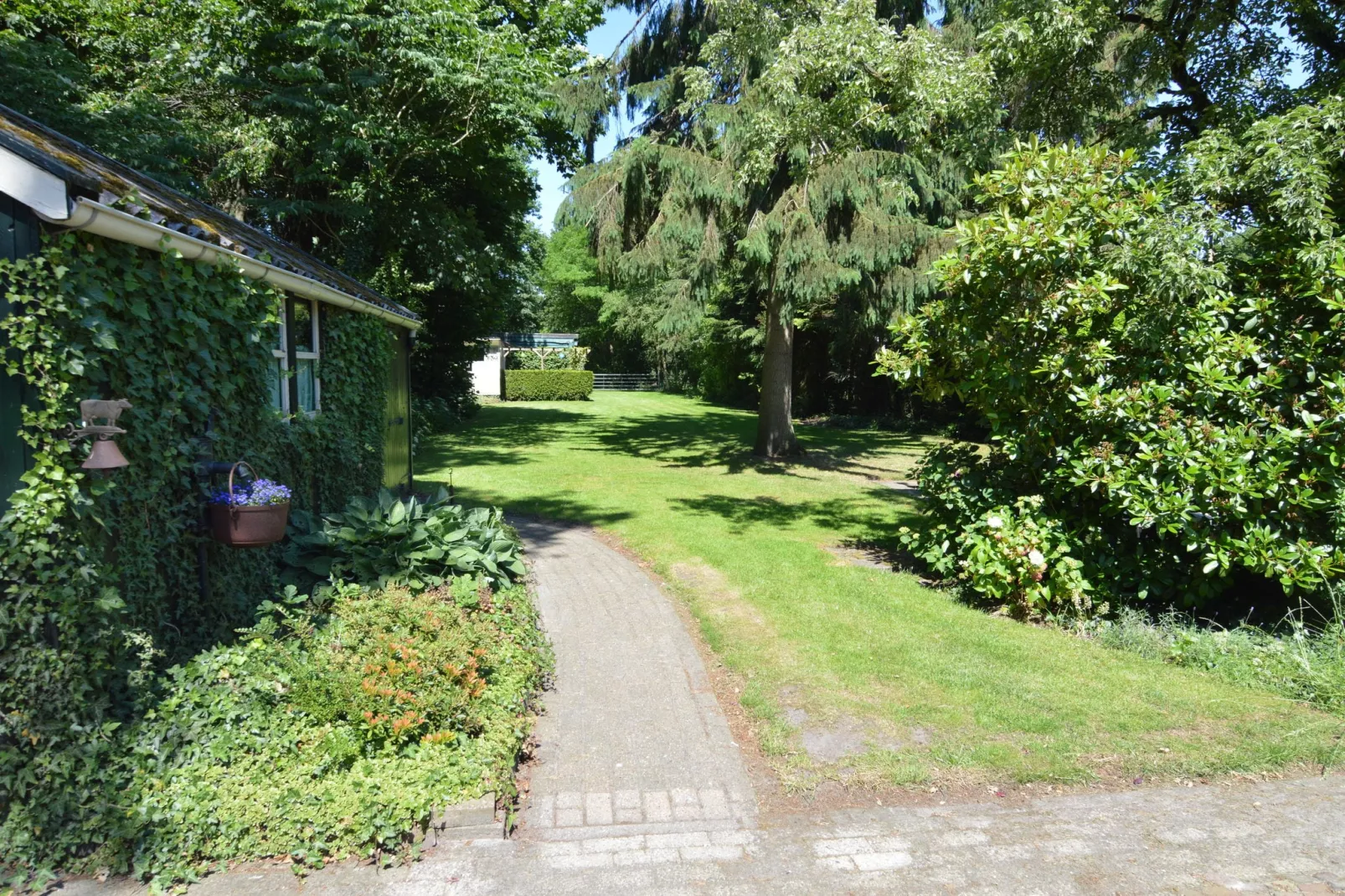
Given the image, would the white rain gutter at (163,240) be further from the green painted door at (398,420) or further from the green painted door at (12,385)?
the green painted door at (398,420)

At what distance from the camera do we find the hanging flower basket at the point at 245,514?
15.2ft

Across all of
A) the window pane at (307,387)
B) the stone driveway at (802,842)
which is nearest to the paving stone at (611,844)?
the stone driveway at (802,842)

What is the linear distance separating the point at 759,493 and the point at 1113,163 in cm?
816

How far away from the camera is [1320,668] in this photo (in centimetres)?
585

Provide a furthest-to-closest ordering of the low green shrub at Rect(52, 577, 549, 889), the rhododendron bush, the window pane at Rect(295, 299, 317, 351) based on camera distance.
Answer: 1. the window pane at Rect(295, 299, 317, 351)
2. the rhododendron bush
3. the low green shrub at Rect(52, 577, 549, 889)

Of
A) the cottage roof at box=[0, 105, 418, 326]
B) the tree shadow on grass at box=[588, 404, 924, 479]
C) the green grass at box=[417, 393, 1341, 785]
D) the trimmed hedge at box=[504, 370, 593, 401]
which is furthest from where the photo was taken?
the trimmed hedge at box=[504, 370, 593, 401]

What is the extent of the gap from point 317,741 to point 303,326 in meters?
4.46

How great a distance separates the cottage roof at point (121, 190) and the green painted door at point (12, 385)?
265 mm

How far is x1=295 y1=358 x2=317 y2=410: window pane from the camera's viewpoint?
24.2ft

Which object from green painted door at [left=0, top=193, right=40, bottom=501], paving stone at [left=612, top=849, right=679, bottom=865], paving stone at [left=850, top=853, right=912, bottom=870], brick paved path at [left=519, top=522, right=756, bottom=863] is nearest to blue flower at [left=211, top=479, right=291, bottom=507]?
green painted door at [left=0, top=193, right=40, bottom=501]

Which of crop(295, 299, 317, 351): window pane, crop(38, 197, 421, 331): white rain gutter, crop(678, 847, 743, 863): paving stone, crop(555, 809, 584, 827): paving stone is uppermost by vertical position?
crop(38, 197, 421, 331): white rain gutter

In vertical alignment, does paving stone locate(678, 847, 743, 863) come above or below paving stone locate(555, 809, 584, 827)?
below

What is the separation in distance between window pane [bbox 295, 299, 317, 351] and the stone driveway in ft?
14.2

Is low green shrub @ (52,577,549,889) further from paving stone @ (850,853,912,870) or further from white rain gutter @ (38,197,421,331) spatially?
white rain gutter @ (38,197,421,331)
